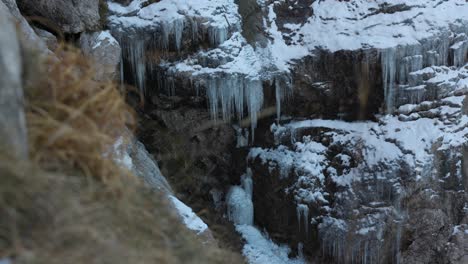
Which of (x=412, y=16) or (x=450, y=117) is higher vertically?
(x=412, y=16)

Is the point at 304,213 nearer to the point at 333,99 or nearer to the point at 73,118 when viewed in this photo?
the point at 333,99

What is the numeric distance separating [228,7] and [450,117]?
3306mm

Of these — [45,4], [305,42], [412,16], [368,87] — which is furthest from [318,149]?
[45,4]

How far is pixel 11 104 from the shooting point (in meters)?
1.46

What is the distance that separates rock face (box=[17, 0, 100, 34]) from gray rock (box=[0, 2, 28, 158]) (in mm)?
4346

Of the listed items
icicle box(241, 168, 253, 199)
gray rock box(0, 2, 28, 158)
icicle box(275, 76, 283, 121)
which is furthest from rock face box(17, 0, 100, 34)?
gray rock box(0, 2, 28, 158)

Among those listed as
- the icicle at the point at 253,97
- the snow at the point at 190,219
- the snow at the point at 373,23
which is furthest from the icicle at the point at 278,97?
the snow at the point at 190,219

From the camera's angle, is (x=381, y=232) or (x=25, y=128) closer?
(x=25, y=128)

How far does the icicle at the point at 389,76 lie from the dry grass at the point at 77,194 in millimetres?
4925

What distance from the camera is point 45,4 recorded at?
555 cm

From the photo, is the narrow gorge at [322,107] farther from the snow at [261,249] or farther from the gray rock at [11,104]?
the gray rock at [11,104]

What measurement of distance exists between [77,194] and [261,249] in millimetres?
5566

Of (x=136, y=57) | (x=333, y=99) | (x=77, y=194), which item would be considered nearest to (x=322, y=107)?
(x=333, y=99)

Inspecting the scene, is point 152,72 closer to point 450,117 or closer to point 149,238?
point 450,117
